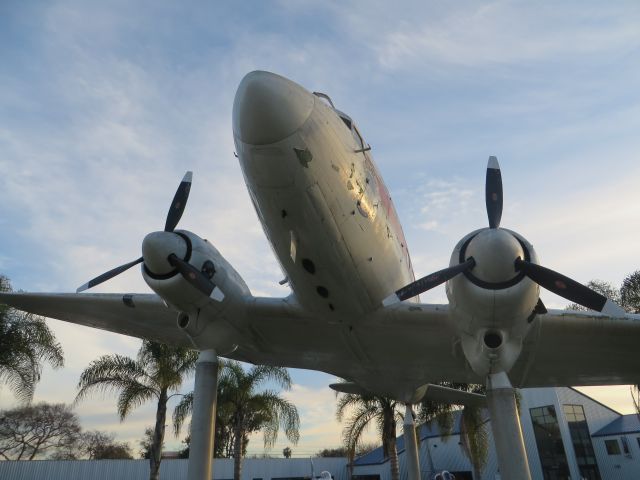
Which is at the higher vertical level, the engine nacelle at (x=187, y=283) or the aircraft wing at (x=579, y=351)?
the engine nacelle at (x=187, y=283)

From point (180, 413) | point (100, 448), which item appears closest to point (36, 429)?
point (100, 448)

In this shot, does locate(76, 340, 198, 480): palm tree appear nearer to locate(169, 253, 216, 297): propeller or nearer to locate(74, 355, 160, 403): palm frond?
locate(74, 355, 160, 403): palm frond

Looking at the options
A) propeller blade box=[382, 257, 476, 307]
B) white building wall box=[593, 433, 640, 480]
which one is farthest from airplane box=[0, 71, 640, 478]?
white building wall box=[593, 433, 640, 480]

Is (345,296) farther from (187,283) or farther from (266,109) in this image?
(266,109)

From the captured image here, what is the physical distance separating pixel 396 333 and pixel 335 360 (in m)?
2.88

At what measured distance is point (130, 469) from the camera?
3478 cm

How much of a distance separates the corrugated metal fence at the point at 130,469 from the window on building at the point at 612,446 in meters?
25.3

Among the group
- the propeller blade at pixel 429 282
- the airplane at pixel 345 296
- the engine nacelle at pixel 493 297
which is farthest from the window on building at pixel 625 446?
the propeller blade at pixel 429 282

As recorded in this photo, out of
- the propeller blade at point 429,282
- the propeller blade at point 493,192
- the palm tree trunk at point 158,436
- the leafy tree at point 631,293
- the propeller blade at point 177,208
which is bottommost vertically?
the palm tree trunk at point 158,436

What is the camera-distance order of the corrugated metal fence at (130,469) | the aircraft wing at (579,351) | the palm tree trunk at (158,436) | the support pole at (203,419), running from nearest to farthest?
1. the support pole at (203,419)
2. the aircraft wing at (579,351)
3. the palm tree trunk at (158,436)
4. the corrugated metal fence at (130,469)

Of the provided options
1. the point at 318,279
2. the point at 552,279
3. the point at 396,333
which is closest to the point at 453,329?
the point at 396,333

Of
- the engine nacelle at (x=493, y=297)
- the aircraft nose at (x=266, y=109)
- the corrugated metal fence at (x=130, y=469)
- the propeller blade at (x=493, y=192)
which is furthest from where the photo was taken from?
the corrugated metal fence at (x=130, y=469)

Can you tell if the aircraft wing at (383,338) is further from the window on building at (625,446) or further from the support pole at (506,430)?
the window on building at (625,446)

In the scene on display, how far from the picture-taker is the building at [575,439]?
38719 millimetres
